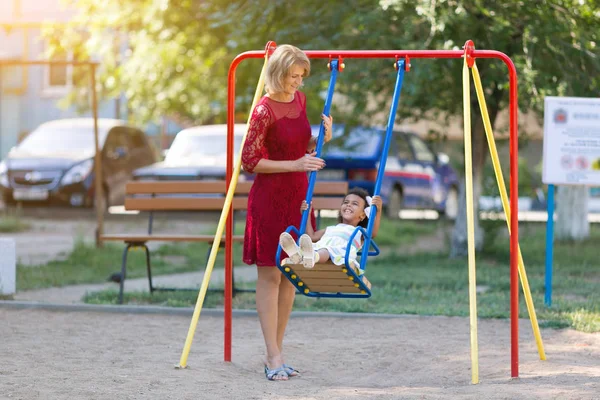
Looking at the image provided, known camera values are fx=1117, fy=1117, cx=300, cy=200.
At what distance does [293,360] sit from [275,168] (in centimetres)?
137

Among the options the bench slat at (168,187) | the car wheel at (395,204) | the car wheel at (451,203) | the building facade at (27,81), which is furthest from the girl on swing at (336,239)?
the building facade at (27,81)

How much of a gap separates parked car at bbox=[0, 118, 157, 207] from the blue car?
4.40 meters

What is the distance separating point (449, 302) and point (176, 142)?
31.4ft

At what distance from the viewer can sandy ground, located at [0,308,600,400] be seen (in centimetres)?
540

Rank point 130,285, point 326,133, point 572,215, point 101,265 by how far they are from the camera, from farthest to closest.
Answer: point 572,215
point 101,265
point 130,285
point 326,133

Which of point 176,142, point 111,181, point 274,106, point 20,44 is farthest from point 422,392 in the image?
point 20,44

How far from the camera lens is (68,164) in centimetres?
1859

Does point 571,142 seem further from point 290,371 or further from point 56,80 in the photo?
point 56,80

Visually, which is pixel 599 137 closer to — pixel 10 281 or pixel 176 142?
pixel 10 281

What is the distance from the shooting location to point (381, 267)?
39.4 feet

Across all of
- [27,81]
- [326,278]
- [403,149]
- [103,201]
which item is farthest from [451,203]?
[27,81]

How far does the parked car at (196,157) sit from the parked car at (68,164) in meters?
1.74

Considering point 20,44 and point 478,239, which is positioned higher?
point 20,44

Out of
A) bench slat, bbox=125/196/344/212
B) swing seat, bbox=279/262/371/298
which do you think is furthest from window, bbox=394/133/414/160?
swing seat, bbox=279/262/371/298
